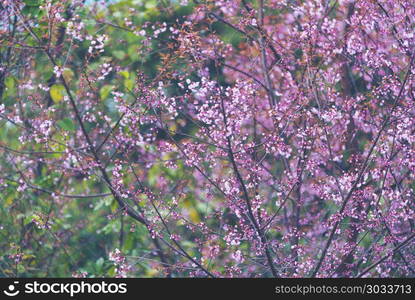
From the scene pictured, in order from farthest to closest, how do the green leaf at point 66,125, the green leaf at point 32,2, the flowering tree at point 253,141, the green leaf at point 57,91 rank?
1. the green leaf at point 57,91
2. the green leaf at point 66,125
3. the green leaf at point 32,2
4. the flowering tree at point 253,141

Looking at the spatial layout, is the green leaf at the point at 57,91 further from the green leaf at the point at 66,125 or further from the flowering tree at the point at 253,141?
the green leaf at the point at 66,125

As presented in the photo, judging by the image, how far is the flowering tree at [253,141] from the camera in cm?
543

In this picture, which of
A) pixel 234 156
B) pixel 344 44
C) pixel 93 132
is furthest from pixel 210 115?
pixel 93 132

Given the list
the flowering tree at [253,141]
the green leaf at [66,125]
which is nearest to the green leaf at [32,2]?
the flowering tree at [253,141]

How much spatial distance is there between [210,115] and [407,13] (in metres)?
1.75

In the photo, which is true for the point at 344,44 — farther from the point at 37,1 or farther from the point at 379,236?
the point at 37,1

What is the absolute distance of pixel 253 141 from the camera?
5613 mm

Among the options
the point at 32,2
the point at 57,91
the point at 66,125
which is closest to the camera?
the point at 32,2

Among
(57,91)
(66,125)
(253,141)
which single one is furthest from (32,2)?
(253,141)

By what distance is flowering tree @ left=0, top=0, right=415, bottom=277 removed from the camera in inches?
214

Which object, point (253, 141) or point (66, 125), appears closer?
point (253, 141)

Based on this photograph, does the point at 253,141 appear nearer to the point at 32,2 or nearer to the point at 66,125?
the point at 66,125

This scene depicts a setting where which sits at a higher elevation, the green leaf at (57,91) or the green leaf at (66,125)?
the green leaf at (57,91)

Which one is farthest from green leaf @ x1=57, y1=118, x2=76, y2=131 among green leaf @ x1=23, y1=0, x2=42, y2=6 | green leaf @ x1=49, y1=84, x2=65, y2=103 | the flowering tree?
green leaf @ x1=23, y1=0, x2=42, y2=6
